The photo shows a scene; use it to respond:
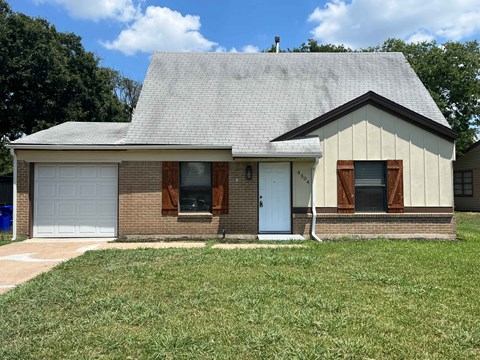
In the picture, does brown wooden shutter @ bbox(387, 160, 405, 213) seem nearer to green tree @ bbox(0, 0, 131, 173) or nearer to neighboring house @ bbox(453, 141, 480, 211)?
neighboring house @ bbox(453, 141, 480, 211)

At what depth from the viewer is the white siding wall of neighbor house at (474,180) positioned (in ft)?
72.5

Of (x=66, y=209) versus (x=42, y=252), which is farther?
(x=66, y=209)

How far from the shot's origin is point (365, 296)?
533 centimetres

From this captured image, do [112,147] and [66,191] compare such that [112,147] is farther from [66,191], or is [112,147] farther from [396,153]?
[396,153]

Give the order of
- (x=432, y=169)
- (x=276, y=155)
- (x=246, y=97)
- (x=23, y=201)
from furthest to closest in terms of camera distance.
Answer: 1. (x=246, y=97)
2. (x=432, y=169)
3. (x=23, y=201)
4. (x=276, y=155)

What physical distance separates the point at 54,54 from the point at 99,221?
15776 mm

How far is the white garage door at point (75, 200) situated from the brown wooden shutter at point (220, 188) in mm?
2956

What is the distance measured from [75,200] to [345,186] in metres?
7.97

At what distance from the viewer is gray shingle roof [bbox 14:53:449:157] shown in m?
11.3

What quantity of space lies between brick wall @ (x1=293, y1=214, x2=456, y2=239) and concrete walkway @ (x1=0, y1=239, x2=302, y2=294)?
1.78m

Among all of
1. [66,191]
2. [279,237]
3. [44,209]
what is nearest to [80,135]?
[66,191]

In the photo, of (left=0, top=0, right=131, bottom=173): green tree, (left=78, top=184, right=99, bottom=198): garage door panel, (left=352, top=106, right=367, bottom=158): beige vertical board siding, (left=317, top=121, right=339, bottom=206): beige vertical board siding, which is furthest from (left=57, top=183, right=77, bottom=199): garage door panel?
(left=0, top=0, right=131, bottom=173): green tree

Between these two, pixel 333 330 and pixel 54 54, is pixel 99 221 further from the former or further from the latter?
pixel 54 54

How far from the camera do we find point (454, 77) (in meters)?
29.2
